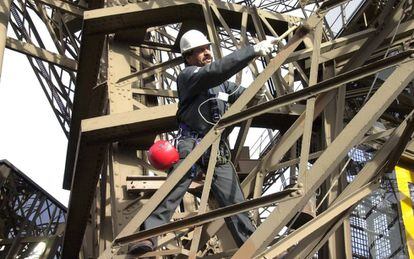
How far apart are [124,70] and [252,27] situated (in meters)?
2.15

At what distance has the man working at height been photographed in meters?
5.97

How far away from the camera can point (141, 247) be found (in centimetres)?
593

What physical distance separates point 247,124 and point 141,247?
2.86 meters

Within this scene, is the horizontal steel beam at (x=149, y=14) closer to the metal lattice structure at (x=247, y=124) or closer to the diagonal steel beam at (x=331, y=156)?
the metal lattice structure at (x=247, y=124)

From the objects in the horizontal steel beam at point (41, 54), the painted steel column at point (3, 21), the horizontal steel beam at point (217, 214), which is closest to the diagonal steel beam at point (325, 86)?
the horizontal steel beam at point (217, 214)

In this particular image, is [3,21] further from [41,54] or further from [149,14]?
[149,14]

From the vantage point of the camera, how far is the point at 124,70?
9.24m

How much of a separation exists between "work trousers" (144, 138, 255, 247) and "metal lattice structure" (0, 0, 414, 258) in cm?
16

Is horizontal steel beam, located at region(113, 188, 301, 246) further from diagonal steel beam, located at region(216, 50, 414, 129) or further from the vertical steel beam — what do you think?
diagonal steel beam, located at region(216, 50, 414, 129)

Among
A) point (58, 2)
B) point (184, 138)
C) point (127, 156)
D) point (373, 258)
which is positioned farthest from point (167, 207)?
point (373, 258)

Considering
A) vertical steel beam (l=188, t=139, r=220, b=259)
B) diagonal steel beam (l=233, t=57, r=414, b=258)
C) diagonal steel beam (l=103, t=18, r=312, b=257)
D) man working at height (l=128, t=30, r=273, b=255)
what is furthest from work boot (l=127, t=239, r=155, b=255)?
diagonal steel beam (l=233, t=57, r=414, b=258)

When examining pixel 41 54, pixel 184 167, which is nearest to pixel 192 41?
pixel 184 167

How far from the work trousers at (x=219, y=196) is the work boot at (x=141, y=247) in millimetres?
181

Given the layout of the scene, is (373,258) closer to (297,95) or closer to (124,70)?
(124,70)
